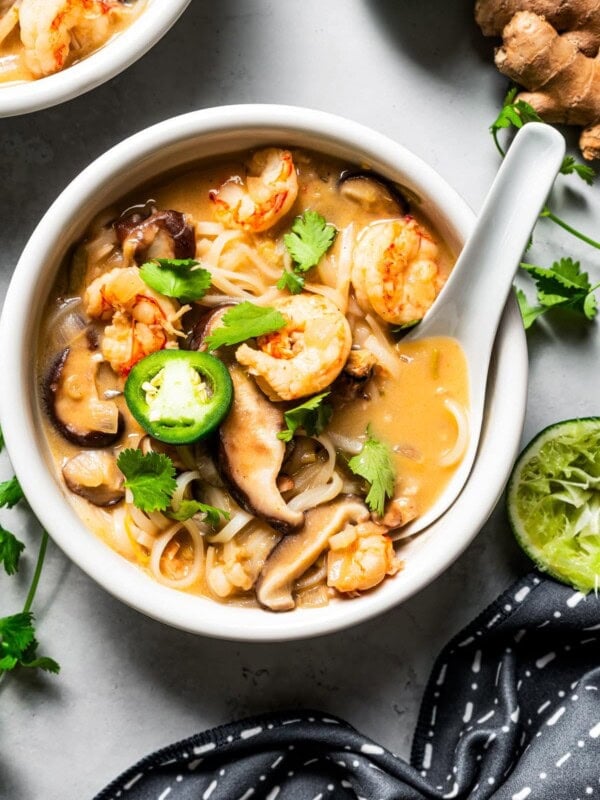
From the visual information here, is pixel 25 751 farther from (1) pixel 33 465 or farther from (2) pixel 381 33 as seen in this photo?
(2) pixel 381 33

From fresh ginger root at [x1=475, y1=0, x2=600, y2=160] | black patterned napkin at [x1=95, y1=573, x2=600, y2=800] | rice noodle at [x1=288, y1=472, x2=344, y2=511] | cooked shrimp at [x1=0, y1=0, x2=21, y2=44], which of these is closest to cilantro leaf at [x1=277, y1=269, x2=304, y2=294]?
rice noodle at [x1=288, y1=472, x2=344, y2=511]

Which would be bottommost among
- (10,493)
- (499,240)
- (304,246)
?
(10,493)

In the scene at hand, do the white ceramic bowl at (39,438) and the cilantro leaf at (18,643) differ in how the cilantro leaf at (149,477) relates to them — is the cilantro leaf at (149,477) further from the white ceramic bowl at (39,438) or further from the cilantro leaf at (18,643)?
the cilantro leaf at (18,643)

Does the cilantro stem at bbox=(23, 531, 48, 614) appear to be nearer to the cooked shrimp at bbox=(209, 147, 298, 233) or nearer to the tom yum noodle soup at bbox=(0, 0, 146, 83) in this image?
the cooked shrimp at bbox=(209, 147, 298, 233)

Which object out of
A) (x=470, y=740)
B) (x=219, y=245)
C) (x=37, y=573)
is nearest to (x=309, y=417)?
(x=219, y=245)

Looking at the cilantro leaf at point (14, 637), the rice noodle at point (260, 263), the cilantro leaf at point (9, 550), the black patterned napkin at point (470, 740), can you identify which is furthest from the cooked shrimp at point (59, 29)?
the black patterned napkin at point (470, 740)

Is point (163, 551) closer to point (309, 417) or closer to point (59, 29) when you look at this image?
point (309, 417)

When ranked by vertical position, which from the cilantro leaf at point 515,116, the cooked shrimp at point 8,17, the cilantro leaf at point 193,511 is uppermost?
the cilantro leaf at point 515,116
